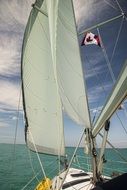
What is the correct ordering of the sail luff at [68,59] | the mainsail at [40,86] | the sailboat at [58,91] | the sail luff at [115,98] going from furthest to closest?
1. the mainsail at [40,86]
2. the sail luff at [68,59]
3. the sailboat at [58,91]
4. the sail luff at [115,98]

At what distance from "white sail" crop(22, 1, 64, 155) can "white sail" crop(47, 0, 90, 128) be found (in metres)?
4.63

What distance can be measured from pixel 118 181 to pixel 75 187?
23.2ft

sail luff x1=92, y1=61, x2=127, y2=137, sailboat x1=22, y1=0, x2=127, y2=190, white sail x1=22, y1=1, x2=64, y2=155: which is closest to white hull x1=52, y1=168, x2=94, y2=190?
sailboat x1=22, y1=0, x2=127, y2=190

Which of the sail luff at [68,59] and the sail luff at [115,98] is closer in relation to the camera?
the sail luff at [115,98]

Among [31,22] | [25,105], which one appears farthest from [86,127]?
[31,22]

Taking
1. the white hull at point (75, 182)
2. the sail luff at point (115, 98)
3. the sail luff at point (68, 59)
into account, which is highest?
the sail luff at point (68, 59)

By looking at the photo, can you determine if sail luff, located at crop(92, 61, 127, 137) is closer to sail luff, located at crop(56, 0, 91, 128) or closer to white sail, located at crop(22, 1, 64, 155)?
sail luff, located at crop(56, 0, 91, 128)

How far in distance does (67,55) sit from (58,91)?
3.95 ft

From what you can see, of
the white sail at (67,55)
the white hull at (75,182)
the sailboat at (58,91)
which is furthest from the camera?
the white hull at (75,182)

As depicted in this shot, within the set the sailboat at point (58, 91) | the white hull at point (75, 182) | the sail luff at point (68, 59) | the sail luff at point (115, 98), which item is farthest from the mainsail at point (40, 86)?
the sail luff at point (115, 98)

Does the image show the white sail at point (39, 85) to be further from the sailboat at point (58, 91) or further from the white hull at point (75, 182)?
the white hull at point (75, 182)

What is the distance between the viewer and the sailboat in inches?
302

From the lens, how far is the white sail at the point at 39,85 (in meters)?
13.1

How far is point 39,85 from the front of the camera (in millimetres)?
13477
